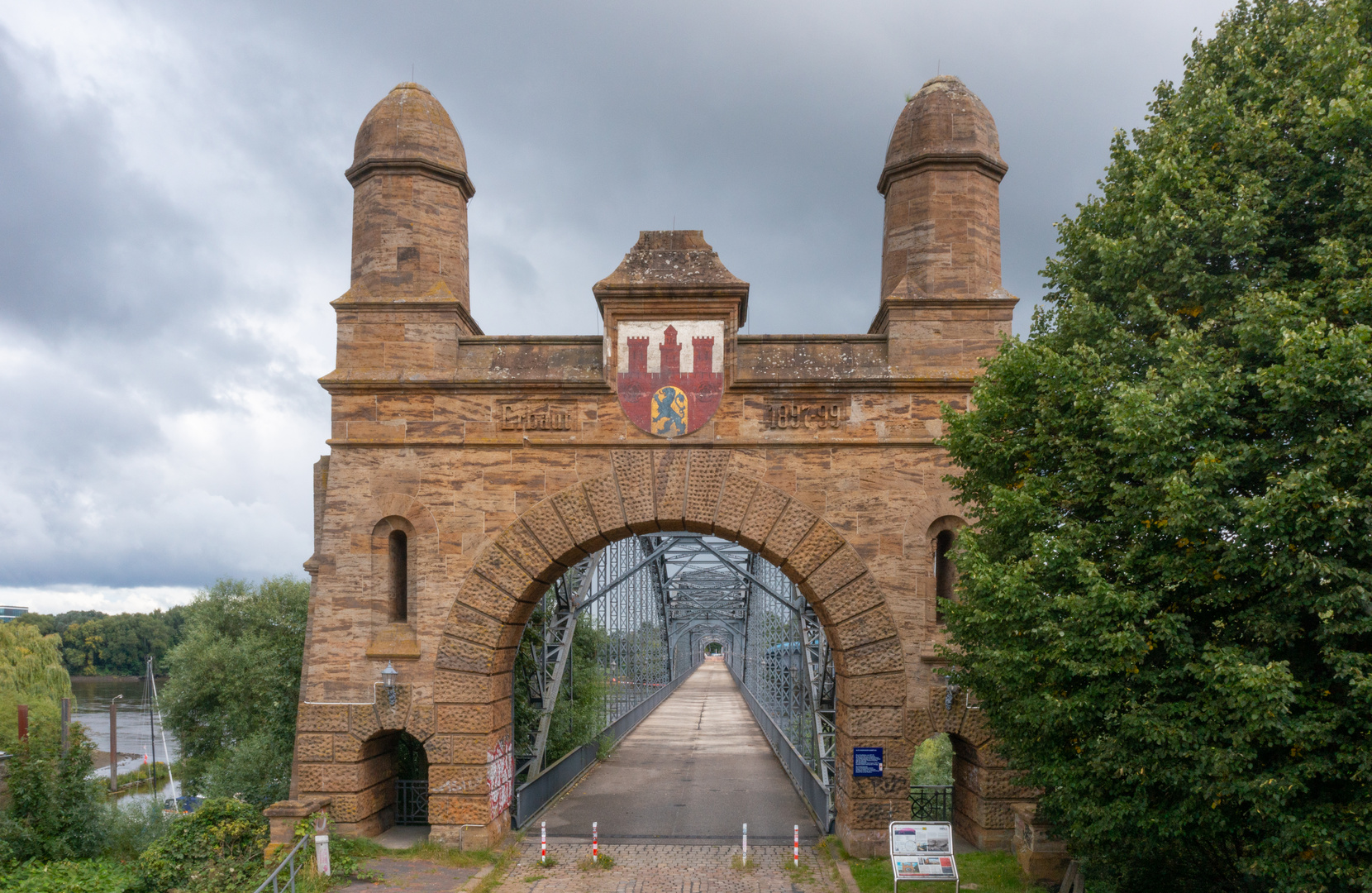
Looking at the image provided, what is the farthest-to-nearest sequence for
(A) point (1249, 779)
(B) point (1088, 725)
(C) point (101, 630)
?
(C) point (101, 630) < (B) point (1088, 725) < (A) point (1249, 779)

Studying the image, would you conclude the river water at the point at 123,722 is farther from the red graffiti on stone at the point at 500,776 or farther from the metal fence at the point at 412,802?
the red graffiti on stone at the point at 500,776

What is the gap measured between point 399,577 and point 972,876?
30.4ft

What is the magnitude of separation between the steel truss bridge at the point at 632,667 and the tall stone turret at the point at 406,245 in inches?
298

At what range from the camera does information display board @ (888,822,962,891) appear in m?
10.9

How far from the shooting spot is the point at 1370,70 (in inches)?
282

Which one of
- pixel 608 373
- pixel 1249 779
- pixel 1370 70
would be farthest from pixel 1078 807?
pixel 608 373

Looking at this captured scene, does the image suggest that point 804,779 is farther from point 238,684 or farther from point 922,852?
point 238,684

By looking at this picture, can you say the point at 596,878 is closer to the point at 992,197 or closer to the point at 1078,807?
the point at 1078,807

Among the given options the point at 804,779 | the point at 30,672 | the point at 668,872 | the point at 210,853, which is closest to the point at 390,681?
the point at 210,853

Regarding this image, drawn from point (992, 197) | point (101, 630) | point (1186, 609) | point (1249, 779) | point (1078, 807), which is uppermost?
point (992, 197)

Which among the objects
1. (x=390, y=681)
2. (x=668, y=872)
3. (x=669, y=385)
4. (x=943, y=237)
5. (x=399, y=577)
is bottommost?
(x=668, y=872)

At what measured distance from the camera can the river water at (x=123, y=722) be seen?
1770 inches

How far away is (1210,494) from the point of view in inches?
275

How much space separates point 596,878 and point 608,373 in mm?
7296
